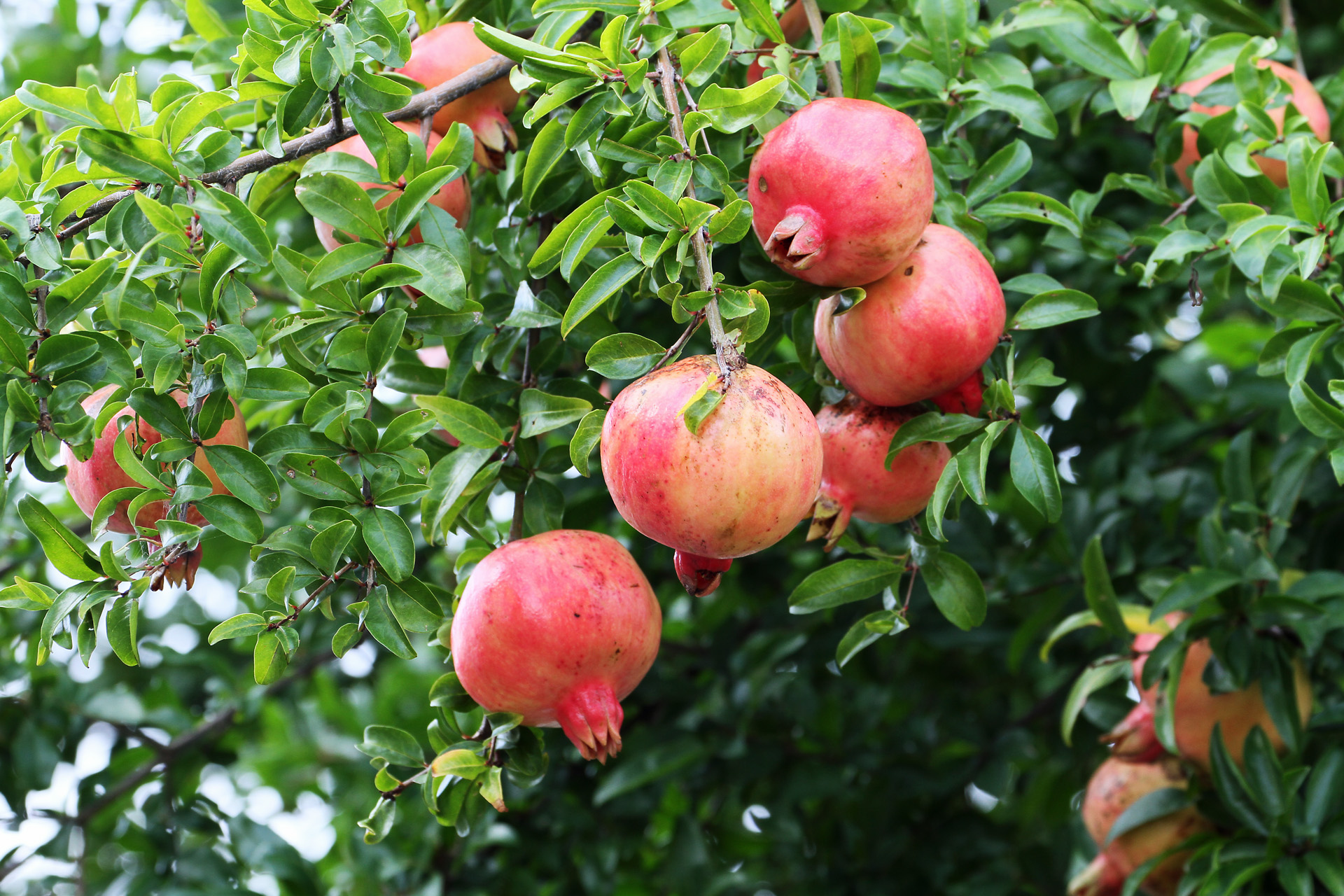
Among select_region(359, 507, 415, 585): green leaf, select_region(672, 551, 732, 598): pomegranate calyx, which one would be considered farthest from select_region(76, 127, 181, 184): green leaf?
select_region(672, 551, 732, 598): pomegranate calyx

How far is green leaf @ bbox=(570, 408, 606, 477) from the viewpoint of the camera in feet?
3.10

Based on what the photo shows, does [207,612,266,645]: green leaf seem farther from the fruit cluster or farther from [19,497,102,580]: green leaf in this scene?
the fruit cluster

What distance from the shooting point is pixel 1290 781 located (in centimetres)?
138

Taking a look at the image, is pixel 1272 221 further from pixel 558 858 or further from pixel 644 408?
pixel 558 858

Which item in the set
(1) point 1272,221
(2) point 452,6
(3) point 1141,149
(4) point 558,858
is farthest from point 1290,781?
(2) point 452,6

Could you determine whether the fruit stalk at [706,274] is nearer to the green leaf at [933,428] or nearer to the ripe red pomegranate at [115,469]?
the green leaf at [933,428]

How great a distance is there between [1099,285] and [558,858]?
138 centimetres

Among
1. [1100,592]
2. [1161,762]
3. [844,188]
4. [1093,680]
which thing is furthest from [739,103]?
[1161,762]

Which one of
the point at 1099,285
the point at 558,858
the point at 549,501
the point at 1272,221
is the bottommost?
the point at 558,858

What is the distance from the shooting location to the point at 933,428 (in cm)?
103

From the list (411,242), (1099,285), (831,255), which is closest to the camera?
(831,255)

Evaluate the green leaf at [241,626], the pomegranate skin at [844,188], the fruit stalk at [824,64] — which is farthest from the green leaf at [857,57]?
the green leaf at [241,626]

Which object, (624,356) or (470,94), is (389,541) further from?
(470,94)

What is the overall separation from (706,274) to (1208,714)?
110 centimetres
